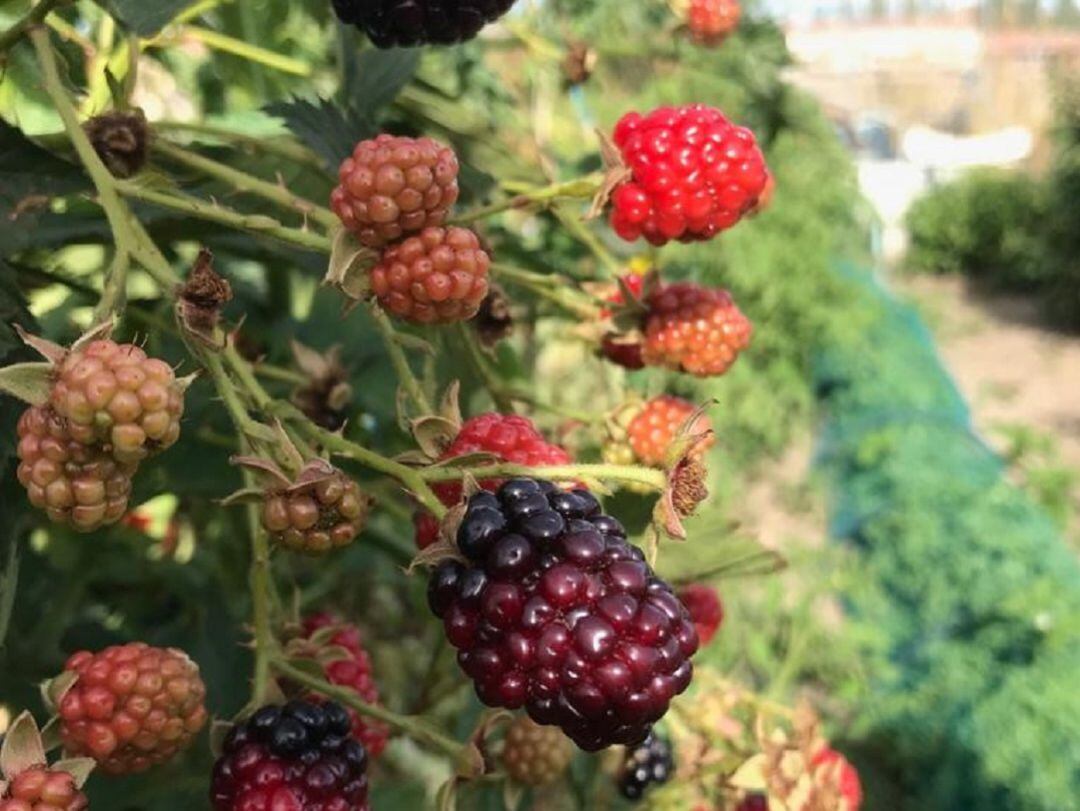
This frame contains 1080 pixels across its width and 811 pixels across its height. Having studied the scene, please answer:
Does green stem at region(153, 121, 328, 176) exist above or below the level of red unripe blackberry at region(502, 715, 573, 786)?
above

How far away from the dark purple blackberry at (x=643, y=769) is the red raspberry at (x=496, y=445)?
1.37 feet

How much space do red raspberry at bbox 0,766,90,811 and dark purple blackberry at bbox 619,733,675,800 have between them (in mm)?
533

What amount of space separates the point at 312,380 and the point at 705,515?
307 millimetres

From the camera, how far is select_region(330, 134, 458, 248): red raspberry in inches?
23.2

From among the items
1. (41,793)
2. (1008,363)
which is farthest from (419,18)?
(1008,363)

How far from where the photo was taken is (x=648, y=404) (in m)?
0.85

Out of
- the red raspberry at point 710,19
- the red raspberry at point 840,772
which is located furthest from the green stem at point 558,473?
the red raspberry at point 710,19

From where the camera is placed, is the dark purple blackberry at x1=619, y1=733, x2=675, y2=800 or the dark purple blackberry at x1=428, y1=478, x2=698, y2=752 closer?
the dark purple blackberry at x1=428, y1=478, x2=698, y2=752

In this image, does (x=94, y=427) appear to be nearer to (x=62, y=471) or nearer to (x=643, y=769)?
(x=62, y=471)

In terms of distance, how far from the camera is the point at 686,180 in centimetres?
75

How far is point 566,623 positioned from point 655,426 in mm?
323

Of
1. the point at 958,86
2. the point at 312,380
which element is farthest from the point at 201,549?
the point at 958,86

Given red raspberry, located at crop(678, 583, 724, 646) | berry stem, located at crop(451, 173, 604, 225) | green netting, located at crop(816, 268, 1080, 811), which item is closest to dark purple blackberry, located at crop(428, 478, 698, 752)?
berry stem, located at crop(451, 173, 604, 225)

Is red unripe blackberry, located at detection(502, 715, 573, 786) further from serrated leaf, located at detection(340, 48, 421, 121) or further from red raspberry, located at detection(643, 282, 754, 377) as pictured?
serrated leaf, located at detection(340, 48, 421, 121)
